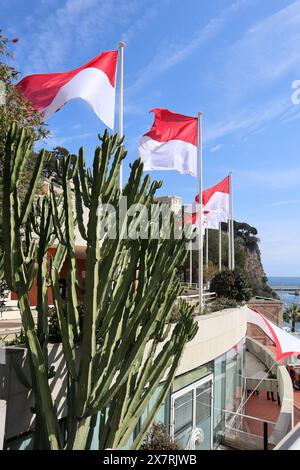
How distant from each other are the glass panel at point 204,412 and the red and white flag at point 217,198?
7.78 meters

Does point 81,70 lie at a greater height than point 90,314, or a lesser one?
greater

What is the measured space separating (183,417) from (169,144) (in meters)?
7.06

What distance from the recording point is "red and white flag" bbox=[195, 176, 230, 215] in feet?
52.0

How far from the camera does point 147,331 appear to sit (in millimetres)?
4598

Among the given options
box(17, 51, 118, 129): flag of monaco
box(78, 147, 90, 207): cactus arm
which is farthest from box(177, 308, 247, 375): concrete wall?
box(17, 51, 118, 129): flag of monaco

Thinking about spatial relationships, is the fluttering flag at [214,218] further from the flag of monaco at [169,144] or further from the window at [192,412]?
the window at [192,412]

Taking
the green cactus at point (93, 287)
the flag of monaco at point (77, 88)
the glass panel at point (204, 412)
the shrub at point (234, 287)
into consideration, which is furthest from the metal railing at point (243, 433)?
the flag of monaco at point (77, 88)

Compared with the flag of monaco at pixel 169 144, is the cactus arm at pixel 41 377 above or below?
below

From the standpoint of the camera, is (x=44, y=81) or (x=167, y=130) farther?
(x=167, y=130)

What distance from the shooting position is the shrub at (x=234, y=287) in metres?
15.1
